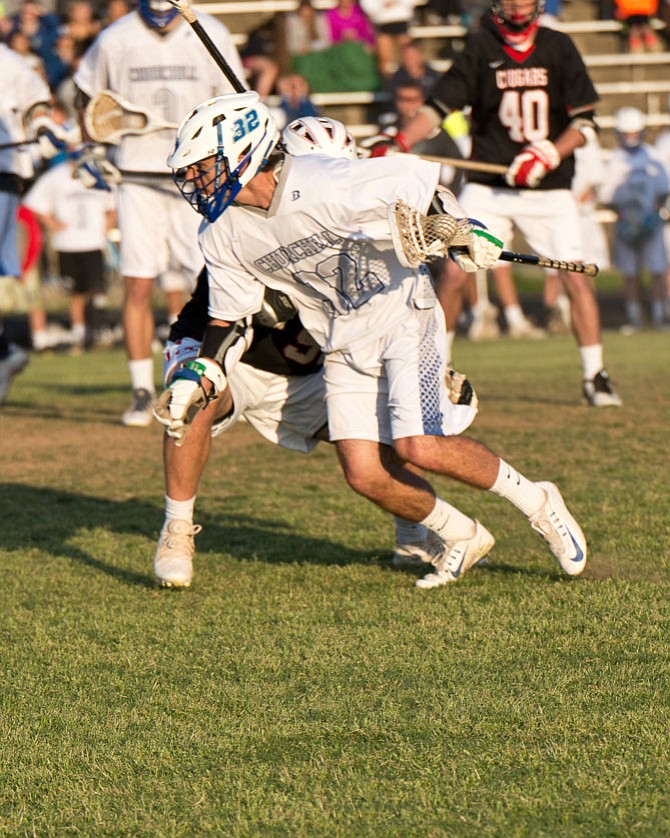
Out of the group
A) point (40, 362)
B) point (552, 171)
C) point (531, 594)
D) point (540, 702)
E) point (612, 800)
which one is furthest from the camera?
point (40, 362)

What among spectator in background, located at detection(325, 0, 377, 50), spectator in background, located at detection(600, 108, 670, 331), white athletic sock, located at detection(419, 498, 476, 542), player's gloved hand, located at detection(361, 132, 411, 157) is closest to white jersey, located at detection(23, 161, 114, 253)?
spectator in background, located at detection(325, 0, 377, 50)

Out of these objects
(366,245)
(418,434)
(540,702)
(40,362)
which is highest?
(366,245)

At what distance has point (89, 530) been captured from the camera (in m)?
6.07

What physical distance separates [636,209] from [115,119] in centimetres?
967

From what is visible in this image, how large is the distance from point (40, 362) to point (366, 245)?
9.88 metres

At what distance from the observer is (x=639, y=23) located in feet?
65.6

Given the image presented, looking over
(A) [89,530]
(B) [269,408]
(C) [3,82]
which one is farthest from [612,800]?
(C) [3,82]

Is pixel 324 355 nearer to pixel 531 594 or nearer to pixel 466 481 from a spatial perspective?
pixel 466 481

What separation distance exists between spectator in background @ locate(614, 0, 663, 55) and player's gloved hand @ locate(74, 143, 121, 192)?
12.7 m

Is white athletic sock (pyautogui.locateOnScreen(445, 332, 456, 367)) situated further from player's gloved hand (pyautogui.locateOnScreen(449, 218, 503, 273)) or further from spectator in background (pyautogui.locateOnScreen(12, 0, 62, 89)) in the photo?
spectator in background (pyautogui.locateOnScreen(12, 0, 62, 89))

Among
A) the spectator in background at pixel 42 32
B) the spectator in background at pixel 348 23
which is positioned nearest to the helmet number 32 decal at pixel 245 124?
the spectator in background at pixel 42 32

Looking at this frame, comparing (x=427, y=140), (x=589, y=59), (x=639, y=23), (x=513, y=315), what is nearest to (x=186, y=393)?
(x=427, y=140)

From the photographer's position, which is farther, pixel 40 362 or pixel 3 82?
pixel 40 362

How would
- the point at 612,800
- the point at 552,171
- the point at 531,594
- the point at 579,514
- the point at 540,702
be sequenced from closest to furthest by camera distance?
the point at 612,800, the point at 540,702, the point at 531,594, the point at 579,514, the point at 552,171
